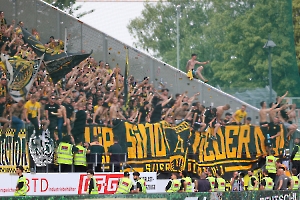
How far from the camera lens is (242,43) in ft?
89.9

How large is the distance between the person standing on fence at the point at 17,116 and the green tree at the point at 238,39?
7.18m

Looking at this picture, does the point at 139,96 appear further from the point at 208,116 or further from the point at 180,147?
the point at 208,116

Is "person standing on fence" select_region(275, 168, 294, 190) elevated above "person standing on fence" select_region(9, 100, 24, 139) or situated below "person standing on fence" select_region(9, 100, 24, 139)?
below

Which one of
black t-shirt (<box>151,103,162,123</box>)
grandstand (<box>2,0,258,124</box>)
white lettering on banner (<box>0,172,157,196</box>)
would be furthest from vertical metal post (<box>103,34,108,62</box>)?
white lettering on banner (<box>0,172,157,196</box>)

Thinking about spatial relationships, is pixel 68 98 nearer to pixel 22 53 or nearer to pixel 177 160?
pixel 22 53

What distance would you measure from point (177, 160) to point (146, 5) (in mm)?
6843

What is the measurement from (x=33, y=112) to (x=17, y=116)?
0.51 metres

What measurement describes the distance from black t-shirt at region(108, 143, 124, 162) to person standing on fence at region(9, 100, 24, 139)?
2.84 meters

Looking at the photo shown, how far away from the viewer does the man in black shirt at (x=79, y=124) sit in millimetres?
21703

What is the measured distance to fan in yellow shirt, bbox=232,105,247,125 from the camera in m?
24.8

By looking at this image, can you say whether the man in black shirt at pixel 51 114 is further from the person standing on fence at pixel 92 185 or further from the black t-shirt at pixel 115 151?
the person standing on fence at pixel 92 185

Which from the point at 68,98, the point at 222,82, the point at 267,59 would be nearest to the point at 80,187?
the point at 68,98

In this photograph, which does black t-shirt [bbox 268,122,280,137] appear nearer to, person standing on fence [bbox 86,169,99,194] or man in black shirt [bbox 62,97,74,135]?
man in black shirt [bbox 62,97,74,135]

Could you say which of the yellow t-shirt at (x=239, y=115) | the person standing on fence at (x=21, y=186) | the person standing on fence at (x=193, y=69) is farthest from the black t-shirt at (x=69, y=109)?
the yellow t-shirt at (x=239, y=115)
